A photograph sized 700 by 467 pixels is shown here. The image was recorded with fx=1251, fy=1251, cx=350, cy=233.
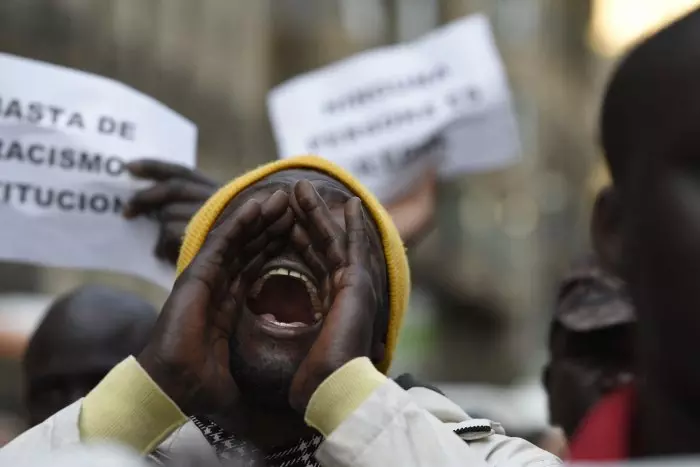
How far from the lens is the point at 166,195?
141 inches

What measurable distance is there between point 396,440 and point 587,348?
1.96m

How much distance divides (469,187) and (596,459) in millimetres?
26523

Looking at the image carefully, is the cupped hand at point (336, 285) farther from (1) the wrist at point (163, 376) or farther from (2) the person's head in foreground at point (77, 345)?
(2) the person's head in foreground at point (77, 345)

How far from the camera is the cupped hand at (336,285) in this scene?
2.25m

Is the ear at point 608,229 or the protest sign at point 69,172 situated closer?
the ear at point 608,229

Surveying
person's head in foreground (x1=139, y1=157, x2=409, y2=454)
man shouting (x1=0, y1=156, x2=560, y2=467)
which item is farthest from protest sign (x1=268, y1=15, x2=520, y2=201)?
person's head in foreground (x1=139, y1=157, x2=409, y2=454)

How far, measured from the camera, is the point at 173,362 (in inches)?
89.0

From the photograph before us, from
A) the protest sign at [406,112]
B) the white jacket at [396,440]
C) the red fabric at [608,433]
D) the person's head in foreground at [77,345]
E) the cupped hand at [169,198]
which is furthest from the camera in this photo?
the protest sign at [406,112]

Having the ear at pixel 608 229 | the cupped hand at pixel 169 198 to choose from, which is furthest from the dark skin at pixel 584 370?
the ear at pixel 608 229

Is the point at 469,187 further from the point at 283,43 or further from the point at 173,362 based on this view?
the point at 173,362

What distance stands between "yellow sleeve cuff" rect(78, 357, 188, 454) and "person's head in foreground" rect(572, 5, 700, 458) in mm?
799

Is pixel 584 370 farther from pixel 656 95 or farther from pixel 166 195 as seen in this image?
pixel 656 95

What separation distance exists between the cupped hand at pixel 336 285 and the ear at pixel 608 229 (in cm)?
54

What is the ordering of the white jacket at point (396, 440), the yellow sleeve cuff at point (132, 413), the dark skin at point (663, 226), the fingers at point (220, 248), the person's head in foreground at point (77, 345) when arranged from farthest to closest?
the person's head in foreground at point (77, 345), the fingers at point (220, 248), the yellow sleeve cuff at point (132, 413), the white jacket at point (396, 440), the dark skin at point (663, 226)
